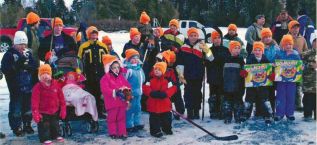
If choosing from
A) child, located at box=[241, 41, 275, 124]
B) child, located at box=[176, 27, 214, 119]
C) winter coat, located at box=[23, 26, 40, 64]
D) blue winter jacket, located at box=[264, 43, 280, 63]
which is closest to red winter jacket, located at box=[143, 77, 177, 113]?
child, located at box=[176, 27, 214, 119]

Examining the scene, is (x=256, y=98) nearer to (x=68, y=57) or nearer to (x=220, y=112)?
(x=220, y=112)

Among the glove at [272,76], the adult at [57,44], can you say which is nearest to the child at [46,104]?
the adult at [57,44]

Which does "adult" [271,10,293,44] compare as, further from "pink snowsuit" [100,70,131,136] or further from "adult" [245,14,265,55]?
"pink snowsuit" [100,70,131,136]

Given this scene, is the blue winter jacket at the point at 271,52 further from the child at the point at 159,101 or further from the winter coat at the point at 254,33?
the child at the point at 159,101

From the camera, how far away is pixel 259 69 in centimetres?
704

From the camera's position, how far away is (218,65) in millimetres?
7375

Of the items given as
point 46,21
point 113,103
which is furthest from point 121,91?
point 46,21

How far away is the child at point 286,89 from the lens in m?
7.14

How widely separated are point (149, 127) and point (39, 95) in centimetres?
192

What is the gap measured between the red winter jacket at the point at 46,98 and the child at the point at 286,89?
11.5 ft

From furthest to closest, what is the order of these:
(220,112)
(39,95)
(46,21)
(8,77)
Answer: (46,21)
(220,112)
(8,77)
(39,95)

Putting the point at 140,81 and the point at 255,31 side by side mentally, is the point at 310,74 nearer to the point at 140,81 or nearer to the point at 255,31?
the point at 255,31

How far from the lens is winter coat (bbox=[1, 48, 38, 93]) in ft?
20.8

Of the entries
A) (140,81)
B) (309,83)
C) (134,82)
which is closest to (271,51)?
(309,83)
